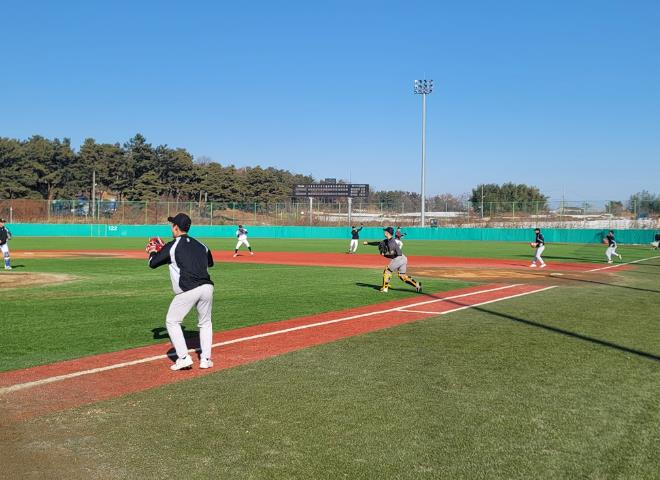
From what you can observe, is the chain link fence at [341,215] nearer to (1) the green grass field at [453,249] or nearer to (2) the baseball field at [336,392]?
(1) the green grass field at [453,249]

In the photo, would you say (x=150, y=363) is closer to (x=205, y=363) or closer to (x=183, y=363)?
(x=183, y=363)

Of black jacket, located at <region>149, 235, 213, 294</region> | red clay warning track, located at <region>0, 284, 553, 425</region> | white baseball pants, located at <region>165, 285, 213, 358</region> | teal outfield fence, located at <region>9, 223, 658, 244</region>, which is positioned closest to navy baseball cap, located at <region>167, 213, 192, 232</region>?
black jacket, located at <region>149, 235, 213, 294</region>

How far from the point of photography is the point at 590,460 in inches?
183

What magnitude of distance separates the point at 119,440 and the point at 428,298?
11.0 meters

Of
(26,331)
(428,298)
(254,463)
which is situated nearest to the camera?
(254,463)

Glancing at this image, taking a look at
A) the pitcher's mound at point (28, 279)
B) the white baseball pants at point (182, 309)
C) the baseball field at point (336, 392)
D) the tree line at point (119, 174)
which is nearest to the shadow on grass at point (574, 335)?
the baseball field at point (336, 392)

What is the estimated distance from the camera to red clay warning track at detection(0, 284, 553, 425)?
20.7 feet

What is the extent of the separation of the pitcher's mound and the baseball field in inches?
163

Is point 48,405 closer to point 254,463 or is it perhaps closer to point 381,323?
point 254,463

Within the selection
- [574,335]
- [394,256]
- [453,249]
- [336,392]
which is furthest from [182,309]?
[453,249]

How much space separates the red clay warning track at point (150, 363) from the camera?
6309 millimetres

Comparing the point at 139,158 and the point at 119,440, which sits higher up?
the point at 139,158

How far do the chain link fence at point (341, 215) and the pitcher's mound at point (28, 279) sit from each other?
51365 mm

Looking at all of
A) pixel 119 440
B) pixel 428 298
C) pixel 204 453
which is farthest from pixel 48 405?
pixel 428 298
